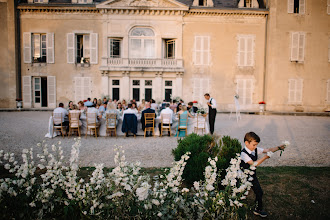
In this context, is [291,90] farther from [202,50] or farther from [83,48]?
[83,48]

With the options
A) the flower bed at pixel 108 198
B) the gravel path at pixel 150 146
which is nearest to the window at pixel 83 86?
the gravel path at pixel 150 146

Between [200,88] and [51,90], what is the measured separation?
11.3 m

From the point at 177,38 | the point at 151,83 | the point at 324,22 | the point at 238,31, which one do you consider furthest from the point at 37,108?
the point at 324,22

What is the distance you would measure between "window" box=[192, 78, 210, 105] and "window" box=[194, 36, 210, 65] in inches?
54.1

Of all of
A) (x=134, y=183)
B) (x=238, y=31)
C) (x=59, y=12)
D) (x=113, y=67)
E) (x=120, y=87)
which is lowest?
(x=134, y=183)

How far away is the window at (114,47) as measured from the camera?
16.4 metres

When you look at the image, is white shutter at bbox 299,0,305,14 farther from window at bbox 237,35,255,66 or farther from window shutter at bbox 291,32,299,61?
window at bbox 237,35,255,66

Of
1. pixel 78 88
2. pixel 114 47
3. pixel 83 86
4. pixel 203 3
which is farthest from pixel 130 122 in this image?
pixel 203 3

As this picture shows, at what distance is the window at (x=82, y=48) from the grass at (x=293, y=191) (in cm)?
1338

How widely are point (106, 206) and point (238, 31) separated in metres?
17.2

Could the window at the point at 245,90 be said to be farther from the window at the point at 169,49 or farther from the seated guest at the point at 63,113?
the seated guest at the point at 63,113

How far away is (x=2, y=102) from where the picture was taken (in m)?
16.2

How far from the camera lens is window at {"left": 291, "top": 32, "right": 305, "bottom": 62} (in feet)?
53.4

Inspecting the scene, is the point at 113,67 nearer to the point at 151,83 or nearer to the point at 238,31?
the point at 151,83
